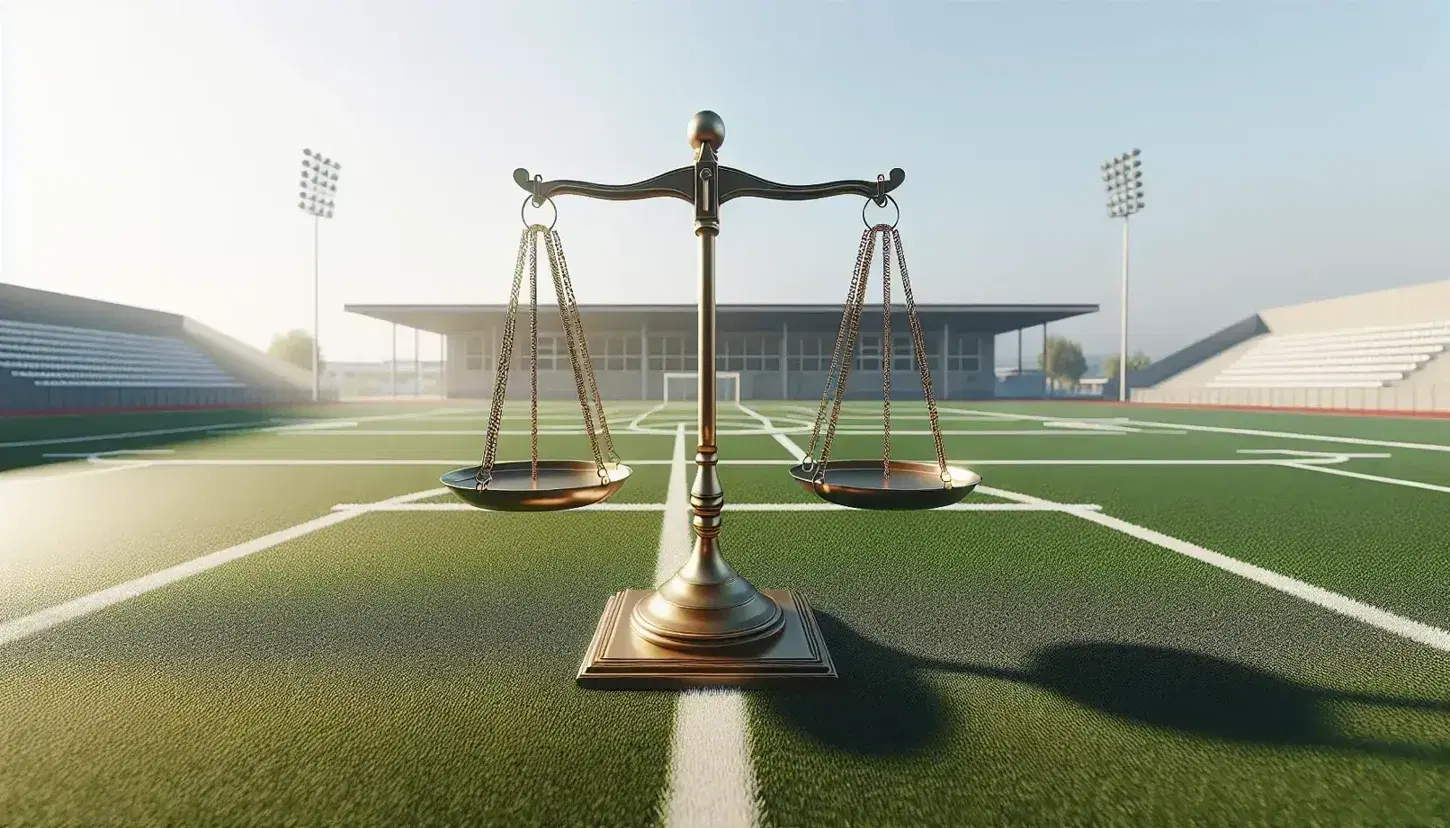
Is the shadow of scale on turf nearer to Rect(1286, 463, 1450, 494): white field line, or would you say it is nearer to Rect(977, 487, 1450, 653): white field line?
Rect(977, 487, 1450, 653): white field line

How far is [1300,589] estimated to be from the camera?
10.6 feet

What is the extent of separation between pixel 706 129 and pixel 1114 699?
8.82 feet

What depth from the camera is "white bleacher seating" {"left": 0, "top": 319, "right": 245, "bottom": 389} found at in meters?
27.2

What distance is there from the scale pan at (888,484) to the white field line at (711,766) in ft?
2.82

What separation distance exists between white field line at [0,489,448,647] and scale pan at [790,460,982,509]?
359 cm

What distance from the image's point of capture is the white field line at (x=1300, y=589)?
2658 millimetres

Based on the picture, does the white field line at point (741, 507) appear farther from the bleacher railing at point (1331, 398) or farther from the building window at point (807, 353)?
the building window at point (807, 353)

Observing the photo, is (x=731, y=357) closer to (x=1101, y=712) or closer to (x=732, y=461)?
(x=732, y=461)

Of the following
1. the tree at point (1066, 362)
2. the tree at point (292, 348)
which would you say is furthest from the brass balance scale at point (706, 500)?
the tree at point (1066, 362)

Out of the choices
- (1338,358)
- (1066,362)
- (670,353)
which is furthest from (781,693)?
(1066,362)

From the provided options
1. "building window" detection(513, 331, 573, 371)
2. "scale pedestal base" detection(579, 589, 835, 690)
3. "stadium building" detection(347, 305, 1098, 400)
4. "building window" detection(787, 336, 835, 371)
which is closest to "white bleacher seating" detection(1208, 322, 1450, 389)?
"stadium building" detection(347, 305, 1098, 400)

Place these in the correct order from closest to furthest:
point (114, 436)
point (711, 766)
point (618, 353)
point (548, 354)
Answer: point (711, 766) < point (114, 436) < point (548, 354) < point (618, 353)

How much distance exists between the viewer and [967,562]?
148 inches

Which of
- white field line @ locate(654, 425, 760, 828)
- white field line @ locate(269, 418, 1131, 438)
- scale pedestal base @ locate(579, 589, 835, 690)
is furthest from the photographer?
white field line @ locate(269, 418, 1131, 438)
